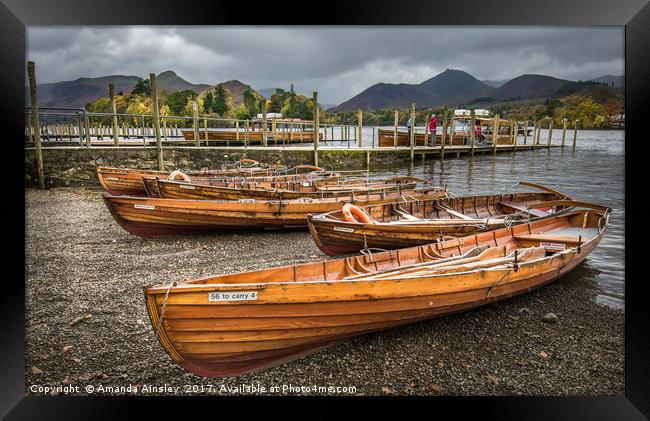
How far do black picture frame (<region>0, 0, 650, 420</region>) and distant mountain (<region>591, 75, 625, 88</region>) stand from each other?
0.12 meters

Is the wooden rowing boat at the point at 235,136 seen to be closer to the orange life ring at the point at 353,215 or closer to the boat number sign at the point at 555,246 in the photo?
the orange life ring at the point at 353,215

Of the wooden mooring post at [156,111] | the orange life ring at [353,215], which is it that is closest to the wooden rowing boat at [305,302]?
the orange life ring at [353,215]

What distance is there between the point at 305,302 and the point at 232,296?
576mm

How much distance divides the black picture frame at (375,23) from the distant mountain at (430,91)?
224cm

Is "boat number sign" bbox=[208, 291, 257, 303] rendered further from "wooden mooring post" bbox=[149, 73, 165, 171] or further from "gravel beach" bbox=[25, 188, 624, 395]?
"wooden mooring post" bbox=[149, 73, 165, 171]

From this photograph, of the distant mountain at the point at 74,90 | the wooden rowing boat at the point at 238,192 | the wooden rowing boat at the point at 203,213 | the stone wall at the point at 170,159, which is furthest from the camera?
the stone wall at the point at 170,159

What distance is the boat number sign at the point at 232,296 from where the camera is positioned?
304 cm

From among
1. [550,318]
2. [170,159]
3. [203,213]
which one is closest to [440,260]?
[550,318]

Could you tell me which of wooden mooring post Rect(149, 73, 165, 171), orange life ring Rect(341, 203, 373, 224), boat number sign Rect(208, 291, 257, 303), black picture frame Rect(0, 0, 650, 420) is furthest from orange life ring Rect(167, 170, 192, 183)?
boat number sign Rect(208, 291, 257, 303)

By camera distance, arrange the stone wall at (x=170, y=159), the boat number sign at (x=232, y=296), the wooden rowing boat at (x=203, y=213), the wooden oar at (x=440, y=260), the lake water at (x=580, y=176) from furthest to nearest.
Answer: the stone wall at (x=170, y=159), the wooden rowing boat at (x=203, y=213), the lake water at (x=580, y=176), the wooden oar at (x=440, y=260), the boat number sign at (x=232, y=296)

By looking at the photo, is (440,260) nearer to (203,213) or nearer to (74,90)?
(203,213)

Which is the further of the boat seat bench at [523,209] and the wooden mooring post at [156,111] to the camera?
the wooden mooring post at [156,111]
